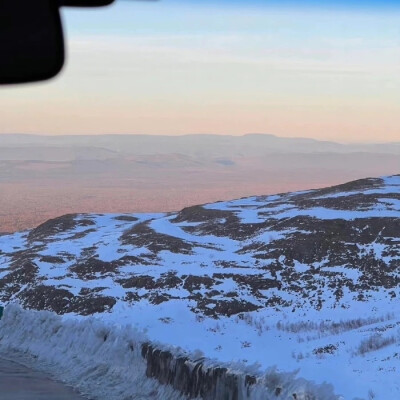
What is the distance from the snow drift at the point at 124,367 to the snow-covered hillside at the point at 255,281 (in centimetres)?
94

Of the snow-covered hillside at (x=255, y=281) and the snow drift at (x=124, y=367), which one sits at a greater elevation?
the snow drift at (x=124, y=367)

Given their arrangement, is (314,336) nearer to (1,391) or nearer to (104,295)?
(1,391)

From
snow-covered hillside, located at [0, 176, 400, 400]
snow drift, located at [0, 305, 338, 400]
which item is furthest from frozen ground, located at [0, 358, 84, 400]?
snow-covered hillside, located at [0, 176, 400, 400]

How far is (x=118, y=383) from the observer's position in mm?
12484

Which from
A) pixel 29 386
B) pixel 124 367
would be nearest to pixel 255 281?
pixel 124 367

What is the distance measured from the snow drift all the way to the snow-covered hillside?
3.10 feet

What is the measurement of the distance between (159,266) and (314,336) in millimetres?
19694

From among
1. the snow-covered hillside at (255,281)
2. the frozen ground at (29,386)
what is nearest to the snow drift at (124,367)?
the frozen ground at (29,386)

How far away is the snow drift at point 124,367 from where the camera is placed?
9469 millimetres

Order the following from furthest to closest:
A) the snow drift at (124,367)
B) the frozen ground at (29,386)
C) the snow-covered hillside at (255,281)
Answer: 1. the snow-covered hillside at (255,281)
2. the frozen ground at (29,386)
3. the snow drift at (124,367)

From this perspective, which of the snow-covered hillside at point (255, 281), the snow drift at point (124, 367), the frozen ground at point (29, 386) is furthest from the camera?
the snow-covered hillside at point (255, 281)

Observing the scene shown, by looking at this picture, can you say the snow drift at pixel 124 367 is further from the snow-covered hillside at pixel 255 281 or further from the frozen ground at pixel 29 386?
the snow-covered hillside at pixel 255 281

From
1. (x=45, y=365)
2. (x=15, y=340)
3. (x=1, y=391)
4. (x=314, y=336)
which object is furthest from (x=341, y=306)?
(x=1, y=391)

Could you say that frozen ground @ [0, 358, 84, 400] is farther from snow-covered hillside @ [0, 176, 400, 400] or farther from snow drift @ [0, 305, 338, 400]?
snow-covered hillside @ [0, 176, 400, 400]
